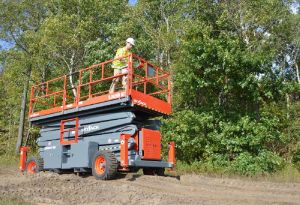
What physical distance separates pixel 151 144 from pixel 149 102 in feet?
4.27

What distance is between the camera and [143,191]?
970 cm

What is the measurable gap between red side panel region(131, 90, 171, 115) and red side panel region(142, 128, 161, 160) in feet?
2.42

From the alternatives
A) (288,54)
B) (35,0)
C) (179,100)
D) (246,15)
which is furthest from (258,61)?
(35,0)

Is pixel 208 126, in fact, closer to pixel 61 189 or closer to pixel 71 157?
pixel 71 157

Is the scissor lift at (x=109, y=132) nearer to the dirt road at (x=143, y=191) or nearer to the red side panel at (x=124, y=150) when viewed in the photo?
the red side panel at (x=124, y=150)

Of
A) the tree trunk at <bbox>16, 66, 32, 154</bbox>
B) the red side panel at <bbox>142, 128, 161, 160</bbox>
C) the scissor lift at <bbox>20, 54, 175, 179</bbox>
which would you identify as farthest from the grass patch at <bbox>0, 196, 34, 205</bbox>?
the tree trunk at <bbox>16, 66, 32, 154</bbox>

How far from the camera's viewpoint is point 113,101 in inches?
482

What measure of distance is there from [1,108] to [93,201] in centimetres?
3394

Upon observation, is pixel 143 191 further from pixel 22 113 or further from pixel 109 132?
pixel 22 113

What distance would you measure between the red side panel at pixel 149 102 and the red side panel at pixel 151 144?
2.42ft

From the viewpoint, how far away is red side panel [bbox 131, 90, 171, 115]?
12047mm

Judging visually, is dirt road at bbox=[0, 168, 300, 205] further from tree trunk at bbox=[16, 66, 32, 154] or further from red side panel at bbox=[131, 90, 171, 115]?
tree trunk at bbox=[16, 66, 32, 154]

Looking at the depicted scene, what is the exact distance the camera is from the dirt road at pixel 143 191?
368 inches

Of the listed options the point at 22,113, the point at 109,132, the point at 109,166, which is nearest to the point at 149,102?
the point at 109,132
